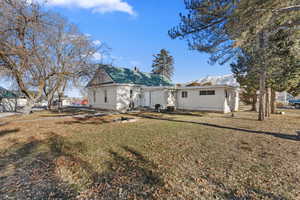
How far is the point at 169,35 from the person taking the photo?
701 centimetres

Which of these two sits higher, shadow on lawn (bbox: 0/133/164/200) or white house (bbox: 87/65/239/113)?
white house (bbox: 87/65/239/113)

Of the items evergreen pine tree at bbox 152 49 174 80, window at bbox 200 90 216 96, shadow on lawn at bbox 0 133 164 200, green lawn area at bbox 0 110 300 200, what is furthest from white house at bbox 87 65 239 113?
evergreen pine tree at bbox 152 49 174 80

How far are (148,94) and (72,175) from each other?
48.7ft

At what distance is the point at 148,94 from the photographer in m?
17.6

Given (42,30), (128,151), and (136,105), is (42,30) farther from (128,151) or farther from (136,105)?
(136,105)

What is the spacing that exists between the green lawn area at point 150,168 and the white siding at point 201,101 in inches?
352

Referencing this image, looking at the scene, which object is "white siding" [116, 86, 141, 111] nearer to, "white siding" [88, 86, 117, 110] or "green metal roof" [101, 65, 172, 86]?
"white siding" [88, 86, 117, 110]

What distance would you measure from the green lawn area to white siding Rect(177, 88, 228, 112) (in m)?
8.95

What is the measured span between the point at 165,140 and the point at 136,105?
39.4ft

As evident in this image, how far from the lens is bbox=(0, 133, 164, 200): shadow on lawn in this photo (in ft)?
7.95

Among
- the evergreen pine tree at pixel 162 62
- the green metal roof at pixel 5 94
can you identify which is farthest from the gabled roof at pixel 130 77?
the evergreen pine tree at pixel 162 62

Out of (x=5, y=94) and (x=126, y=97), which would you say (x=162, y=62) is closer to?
(x=126, y=97)

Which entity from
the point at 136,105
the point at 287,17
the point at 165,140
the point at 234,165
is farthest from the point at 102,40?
the point at 234,165

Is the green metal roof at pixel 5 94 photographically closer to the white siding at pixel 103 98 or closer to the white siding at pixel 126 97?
the white siding at pixel 103 98
